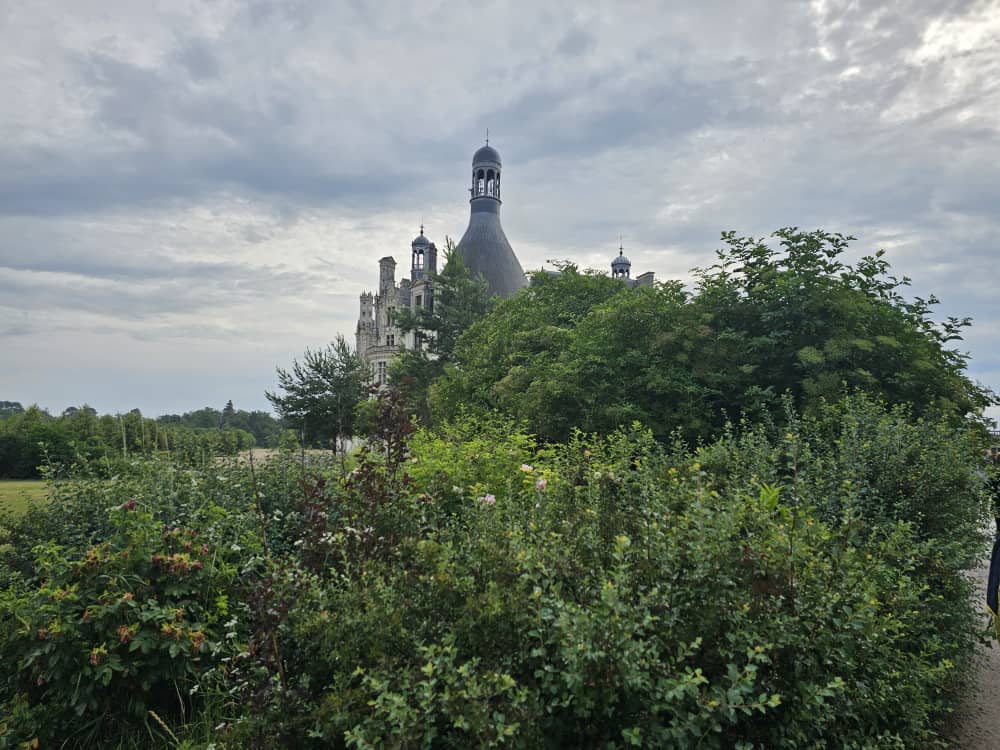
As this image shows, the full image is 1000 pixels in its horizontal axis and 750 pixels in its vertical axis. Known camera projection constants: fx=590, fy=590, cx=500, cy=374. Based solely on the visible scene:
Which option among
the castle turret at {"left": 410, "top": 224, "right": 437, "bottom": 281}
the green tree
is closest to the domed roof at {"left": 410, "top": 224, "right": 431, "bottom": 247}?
the castle turret at {"left": 410, "top": 224, "right": 437, "bottom": 281}

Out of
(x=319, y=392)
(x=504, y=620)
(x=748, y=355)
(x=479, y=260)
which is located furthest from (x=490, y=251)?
(x=504, y=620)

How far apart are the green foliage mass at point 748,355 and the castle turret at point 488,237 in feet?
86.2

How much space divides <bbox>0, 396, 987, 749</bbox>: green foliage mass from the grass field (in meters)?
0.68

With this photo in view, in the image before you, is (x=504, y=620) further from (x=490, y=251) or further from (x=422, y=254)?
(x=422, y=254)

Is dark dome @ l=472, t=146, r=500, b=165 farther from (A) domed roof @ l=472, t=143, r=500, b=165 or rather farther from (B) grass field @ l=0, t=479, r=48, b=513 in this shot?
(B) grass field @ l=0, t=479, r=48, b=513

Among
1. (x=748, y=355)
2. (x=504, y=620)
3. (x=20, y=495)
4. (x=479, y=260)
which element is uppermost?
(x=479, y=260)

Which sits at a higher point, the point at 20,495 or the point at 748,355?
the point at 748,355

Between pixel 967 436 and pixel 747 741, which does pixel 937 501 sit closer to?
pixel 967 436

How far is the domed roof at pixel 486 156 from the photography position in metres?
44.9

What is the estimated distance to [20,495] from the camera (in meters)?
7.46

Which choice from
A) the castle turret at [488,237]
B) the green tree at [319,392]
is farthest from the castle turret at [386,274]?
the green tree at [319,392]

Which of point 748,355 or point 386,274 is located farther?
point 386,274

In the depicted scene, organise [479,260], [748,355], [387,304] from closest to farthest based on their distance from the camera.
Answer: [748,355]
[479,260]
[387,304]

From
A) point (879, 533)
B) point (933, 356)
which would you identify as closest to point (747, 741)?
point (879, 533)
